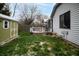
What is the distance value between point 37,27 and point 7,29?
48.6 inches

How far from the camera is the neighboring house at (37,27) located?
14.7ft

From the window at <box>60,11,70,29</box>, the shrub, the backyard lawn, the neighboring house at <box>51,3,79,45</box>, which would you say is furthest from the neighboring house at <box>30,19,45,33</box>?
the window at <box>60,11,70,29</box>

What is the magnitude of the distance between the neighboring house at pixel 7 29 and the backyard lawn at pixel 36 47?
0.28 m

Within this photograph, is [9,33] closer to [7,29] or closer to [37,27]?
[7,29]

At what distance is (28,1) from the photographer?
4367mm

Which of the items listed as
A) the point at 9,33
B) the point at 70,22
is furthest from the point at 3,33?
the point at 70,22

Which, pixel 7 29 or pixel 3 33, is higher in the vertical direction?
pixel 7 29

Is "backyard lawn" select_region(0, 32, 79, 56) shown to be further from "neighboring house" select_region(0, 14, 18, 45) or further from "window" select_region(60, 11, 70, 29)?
"window" select_region(60, 11, 70, 29)

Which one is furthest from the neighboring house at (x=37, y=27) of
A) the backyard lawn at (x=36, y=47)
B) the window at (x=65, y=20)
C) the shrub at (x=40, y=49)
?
the window at (x=65, y=20)

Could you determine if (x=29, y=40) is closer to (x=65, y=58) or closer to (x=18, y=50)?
(x=18, y=50)

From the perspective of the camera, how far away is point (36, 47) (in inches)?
170

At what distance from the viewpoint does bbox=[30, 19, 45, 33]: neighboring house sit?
447cm

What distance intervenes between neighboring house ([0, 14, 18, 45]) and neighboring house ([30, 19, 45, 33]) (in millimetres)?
566

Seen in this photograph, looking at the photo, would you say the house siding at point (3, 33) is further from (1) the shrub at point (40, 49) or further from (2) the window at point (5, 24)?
(1) the shrub at point (40, 49)
